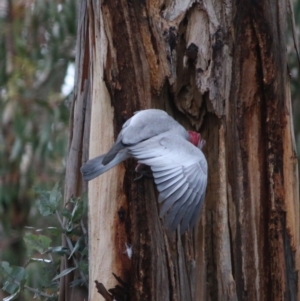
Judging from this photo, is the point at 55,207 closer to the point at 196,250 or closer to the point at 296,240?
the point at 196,250

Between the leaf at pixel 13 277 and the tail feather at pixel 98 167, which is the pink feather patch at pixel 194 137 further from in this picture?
the leaf at pixel 13 277

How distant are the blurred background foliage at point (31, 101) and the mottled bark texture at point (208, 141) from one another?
1.55m

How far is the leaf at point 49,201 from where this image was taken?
1923mm

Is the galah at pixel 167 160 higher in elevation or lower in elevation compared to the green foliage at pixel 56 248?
higher

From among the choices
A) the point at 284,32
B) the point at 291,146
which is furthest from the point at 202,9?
the point at 291,146

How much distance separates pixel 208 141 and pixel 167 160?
0.81ft

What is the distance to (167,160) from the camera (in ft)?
5.36

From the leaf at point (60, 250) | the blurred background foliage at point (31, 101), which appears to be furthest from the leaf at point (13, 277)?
the blurred background foliage at point (31, 101)

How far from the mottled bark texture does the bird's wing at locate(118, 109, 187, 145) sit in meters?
0.08

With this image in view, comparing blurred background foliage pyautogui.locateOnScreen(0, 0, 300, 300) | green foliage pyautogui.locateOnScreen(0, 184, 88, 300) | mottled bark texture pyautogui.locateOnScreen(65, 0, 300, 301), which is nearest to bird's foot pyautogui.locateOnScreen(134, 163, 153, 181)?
mottled bark texture pyautogui.locateOnScreen(65, 0, 300, 301)

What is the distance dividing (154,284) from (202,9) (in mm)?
751

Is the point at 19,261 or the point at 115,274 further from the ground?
the point at 115,274

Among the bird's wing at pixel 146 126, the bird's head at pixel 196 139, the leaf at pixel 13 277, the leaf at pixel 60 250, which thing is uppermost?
the bird's wing at pixel 146 126

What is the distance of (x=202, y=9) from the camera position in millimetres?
1842
